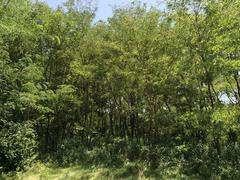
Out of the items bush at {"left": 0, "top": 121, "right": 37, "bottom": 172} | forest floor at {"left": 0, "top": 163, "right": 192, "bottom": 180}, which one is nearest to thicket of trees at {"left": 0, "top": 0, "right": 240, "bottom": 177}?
bush at {"left": 0, "top": 121, "right": 37, "bottom": 172}

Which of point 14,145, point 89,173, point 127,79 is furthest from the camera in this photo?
point 127,79

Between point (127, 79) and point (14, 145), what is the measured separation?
633 centimetres

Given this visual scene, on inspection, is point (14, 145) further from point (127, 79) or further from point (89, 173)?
point (127, 79)

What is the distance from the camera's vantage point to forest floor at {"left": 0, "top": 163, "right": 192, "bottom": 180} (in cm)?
1379

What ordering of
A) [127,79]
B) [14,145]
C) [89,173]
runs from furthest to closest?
1. [127,79]
2. [89,173]
3. [14,145]

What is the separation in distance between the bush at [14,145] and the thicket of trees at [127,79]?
0.15 ft

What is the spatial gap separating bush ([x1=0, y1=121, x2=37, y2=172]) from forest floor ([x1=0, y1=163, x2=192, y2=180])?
1.59 feet

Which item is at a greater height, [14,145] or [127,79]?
[127,79]

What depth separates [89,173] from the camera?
48.0 feet

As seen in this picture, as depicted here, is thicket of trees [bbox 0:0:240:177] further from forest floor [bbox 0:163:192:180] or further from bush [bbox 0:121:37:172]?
forest floor [bbox 0:163:192:180]

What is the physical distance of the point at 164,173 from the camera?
45.6ft

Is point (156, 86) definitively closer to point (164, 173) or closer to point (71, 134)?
point (164, 173)

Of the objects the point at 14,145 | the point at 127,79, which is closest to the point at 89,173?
the point at 14,145

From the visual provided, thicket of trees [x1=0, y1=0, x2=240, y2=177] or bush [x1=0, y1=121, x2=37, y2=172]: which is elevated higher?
thicket of trees [x1=0, y1=0, x2=240, y2=177]
